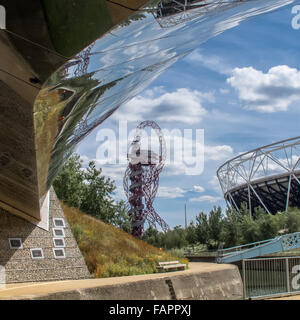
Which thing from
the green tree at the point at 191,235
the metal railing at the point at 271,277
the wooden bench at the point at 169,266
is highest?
the metal railing at the point at 271,277

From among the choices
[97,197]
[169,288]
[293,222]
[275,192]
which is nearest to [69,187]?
[97,197]

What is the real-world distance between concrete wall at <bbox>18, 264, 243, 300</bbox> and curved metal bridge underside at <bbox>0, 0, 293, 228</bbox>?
4.20 meters

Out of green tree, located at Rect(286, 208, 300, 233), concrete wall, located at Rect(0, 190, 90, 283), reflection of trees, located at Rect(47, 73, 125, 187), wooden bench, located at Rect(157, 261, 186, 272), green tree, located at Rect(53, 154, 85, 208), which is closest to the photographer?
reflection of trees, located at Rect(47, 73, 125, 187)

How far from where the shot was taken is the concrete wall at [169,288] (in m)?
9.43

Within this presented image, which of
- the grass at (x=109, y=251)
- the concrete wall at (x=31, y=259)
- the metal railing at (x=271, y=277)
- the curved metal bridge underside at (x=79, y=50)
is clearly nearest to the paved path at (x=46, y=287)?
the concrete wall at (x=31, y=259)

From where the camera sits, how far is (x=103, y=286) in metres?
10.0

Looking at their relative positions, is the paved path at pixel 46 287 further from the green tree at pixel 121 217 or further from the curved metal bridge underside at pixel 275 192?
the curved metal bridge underside at pixel 275 192

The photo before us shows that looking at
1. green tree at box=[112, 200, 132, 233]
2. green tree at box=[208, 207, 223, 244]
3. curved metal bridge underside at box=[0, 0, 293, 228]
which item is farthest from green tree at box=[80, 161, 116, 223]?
curved metal bridge underside at box=[0, 0, 293, 228]

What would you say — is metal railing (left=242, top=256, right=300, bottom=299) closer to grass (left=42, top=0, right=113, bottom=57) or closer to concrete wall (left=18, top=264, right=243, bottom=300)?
concrete wall (left=18, top=264, right=243, bottom=300)

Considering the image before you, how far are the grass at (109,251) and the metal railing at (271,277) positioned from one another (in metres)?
4.59

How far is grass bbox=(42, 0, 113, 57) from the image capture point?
287 centimetres

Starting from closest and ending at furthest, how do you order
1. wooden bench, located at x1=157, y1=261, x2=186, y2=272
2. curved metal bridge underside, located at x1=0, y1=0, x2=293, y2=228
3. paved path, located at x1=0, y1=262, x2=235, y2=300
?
curved metal bridge underside, located at x1=0, y1=0, x2=293, y2=228
paved path, located at x1=0, y1=262, x2=235, y2=300
wooden bench, located at x1=157, y1=261, x2=186, y2=272

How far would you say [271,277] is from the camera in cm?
1078

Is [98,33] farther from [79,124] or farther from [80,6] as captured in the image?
[79,124]
